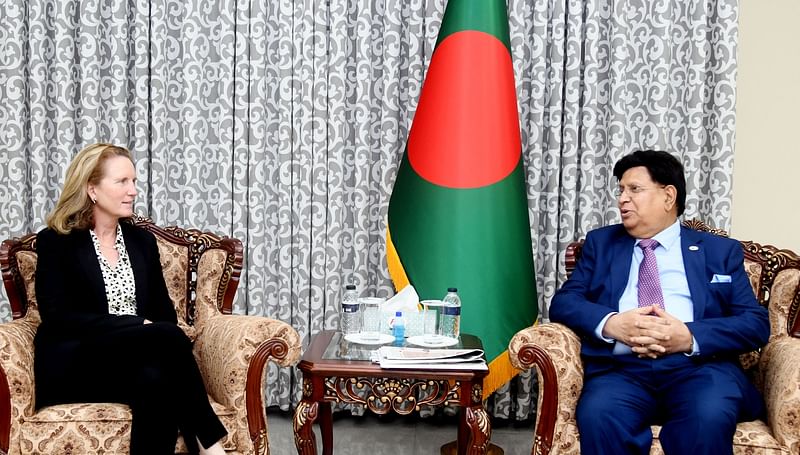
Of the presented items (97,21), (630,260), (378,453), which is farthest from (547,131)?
(97,21)

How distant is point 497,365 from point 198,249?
1.25m

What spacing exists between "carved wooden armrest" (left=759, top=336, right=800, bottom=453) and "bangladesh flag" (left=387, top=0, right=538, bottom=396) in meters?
0.93

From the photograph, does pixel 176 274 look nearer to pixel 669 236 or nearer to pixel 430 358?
pixel 430 358

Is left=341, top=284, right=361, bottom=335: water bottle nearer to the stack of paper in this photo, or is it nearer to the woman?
the stack of paper

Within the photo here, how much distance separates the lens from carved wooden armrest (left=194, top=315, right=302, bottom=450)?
7.63ft

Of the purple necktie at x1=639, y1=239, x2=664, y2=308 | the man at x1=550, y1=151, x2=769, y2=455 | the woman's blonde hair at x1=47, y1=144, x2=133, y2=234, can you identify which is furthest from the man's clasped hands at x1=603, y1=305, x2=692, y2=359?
the woman's blonde hair at x1=47, y1=144, x2=133, y2=234

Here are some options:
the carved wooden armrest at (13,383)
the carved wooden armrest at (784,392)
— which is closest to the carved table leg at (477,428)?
the carved wooden armrest at (784,392)

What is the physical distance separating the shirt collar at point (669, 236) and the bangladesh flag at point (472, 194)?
22.4 inches

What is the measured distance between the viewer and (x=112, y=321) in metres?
2.40

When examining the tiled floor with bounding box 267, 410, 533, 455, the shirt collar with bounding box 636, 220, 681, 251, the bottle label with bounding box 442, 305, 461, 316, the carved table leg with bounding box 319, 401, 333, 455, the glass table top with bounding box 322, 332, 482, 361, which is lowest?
the tiled floor with bounding box 267, 410, 533, 455

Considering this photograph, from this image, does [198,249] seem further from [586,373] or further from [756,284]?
[756,284]

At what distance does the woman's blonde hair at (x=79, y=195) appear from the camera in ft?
8.34

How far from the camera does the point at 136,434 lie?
2.17 m

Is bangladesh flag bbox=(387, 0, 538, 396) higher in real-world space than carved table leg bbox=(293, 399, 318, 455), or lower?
higher
